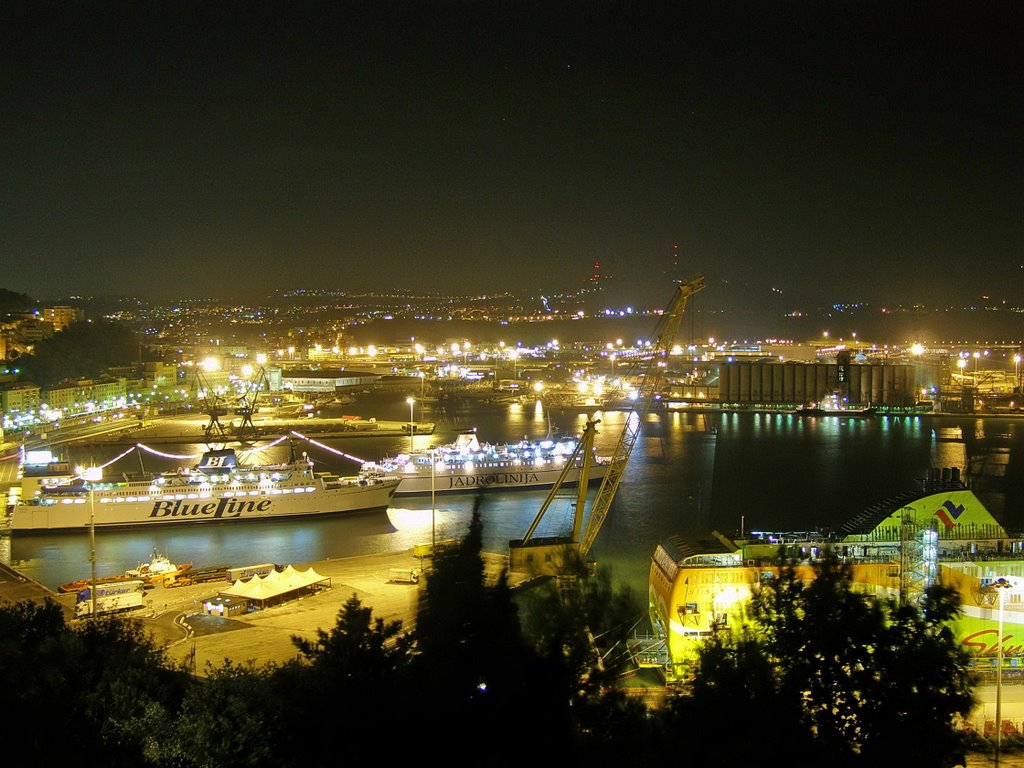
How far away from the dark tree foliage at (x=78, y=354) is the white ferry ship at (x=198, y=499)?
9.92m

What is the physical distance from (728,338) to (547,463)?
3490cm

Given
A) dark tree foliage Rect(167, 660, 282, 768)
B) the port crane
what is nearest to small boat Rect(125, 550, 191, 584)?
the port crane

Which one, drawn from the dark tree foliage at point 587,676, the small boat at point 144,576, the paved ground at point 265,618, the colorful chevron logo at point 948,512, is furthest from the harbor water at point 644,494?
the dark tree foliage at point 587,676

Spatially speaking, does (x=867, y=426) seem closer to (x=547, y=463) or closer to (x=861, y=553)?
(x=547, y=463)

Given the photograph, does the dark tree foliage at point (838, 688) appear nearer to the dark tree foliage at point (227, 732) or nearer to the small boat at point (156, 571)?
the dark tree foliage at point (227, 732)

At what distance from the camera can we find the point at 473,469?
9.27 metres

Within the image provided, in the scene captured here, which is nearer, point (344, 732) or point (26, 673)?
point (344, 732)

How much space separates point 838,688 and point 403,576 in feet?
12.7

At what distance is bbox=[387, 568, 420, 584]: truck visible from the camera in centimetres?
518

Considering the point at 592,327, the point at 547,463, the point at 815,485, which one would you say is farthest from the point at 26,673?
the point at 592,327

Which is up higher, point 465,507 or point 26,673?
point 26,673

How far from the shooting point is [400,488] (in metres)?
9.10

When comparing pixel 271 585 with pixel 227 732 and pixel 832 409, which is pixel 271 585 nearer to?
pixel 227 732

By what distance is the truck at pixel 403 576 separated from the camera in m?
5.18
